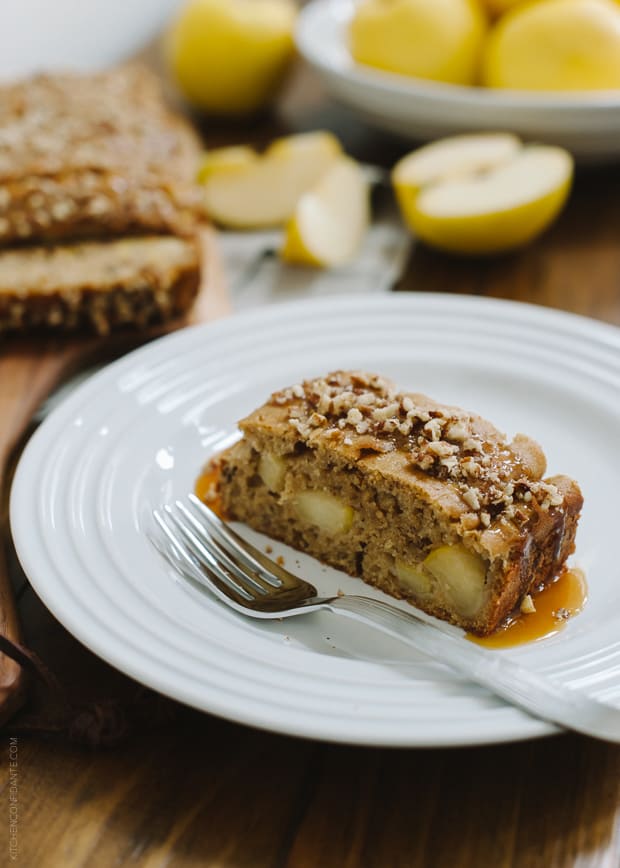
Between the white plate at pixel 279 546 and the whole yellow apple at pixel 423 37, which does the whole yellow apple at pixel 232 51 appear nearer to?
the whole yellow apple at pixel 423 37

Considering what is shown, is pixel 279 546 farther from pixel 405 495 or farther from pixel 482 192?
pixel 482 192

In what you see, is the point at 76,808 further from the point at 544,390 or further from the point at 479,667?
the point at 544,390

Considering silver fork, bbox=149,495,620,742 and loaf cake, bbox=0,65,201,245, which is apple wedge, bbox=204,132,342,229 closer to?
loaf cake, bbox=0,65,201,245

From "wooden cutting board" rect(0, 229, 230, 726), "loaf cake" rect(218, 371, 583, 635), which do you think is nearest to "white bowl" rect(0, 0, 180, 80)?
"wooden cutting board" rect(0, 229, 230, 726)

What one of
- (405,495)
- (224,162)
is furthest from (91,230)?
(405,495)

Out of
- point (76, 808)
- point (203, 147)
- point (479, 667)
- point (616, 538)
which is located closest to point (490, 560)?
point (479, 667)

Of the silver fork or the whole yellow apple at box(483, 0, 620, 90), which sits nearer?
the silver fork
